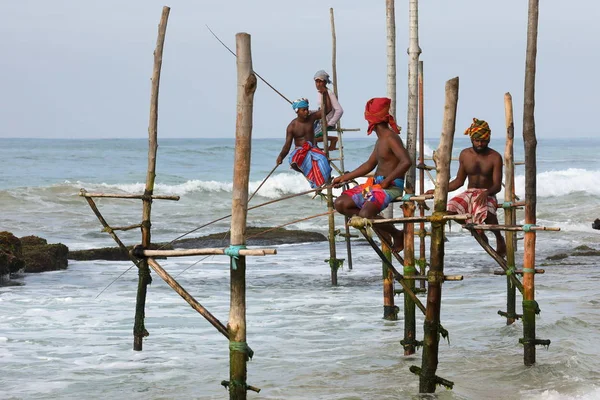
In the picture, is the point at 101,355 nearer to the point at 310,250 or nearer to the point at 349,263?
the point at 349,263

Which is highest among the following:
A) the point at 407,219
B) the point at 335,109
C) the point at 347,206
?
the point at 335,109

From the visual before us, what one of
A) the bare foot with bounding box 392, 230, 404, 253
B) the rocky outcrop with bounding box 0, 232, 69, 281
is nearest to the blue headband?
the bare foot with bounding box 392, 230, 404, 253

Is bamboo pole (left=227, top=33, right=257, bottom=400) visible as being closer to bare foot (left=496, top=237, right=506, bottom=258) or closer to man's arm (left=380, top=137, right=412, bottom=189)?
man's arm (left=380, top=137, right=412, bottom=189)

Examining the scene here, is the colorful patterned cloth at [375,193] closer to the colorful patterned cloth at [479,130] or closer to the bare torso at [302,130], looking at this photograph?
the colorful patterned cloth at [479,130]

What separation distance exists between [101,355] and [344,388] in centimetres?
306

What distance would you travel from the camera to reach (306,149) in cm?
1126

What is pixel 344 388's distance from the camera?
30.5ft

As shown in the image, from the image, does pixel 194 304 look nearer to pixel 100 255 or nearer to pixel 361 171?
pixel 361 171

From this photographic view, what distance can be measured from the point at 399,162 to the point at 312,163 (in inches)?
101

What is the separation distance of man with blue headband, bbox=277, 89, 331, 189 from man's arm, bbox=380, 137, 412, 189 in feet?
7.87

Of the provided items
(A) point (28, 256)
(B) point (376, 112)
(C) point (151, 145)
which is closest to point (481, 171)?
(B) point (376, 112)

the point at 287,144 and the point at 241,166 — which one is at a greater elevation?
the point at 287,144

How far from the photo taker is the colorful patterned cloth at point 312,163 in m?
11.1

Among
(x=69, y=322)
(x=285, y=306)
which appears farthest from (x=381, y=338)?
(x=69, y=322)
